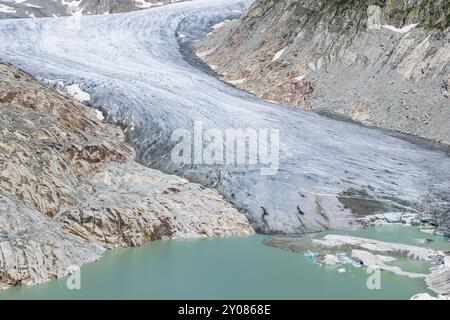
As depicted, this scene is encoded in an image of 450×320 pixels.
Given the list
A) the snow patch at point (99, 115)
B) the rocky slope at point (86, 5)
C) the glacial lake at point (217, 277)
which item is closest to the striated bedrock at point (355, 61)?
the snow patch at point (99, 115)

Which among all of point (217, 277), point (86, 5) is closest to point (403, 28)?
point (217, 277)

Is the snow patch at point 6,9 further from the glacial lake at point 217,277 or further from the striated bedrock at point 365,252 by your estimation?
the striated bedrock at point 365,252

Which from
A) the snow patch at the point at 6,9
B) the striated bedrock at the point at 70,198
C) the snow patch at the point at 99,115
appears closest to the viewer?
the striated bedrock at the point at 70,198

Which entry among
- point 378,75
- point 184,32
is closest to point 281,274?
point 378,75

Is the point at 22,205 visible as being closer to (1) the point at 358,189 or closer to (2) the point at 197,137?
(2) the point at 197,137

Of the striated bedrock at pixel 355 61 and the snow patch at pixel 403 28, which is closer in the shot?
the striated bedrock at pixel 355 61
